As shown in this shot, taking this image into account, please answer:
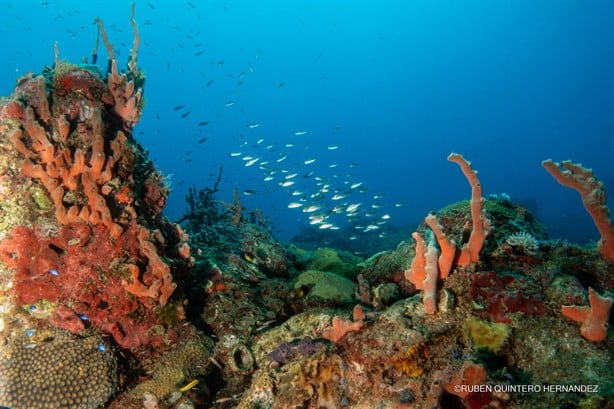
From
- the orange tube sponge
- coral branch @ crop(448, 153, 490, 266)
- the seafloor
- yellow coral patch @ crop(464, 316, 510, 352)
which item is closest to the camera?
the orange tube sponge

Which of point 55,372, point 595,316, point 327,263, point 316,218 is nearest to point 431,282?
point 595,316

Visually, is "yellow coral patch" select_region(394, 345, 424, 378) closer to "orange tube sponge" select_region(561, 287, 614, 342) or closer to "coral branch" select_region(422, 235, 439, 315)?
"coral branch" select_region(422, 235, 439, 315)

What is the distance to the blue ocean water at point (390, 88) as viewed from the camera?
115 metres

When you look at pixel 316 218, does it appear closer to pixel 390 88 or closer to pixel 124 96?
pixel 124 96

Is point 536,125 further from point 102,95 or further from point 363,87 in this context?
point 102,95

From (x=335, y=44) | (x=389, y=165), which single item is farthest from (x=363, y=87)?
(x=389, y=165)

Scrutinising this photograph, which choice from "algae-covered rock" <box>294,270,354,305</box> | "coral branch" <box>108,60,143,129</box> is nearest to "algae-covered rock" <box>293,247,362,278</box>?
"algae-covered rock" <box>294,270,354,305</box>

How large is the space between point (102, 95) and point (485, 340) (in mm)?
5923

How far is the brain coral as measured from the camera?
12.7ft

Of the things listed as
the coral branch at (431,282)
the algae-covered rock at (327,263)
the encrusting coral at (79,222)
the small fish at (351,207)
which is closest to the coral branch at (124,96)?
the encrusting coral at (79,222)

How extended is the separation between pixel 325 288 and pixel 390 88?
176 m

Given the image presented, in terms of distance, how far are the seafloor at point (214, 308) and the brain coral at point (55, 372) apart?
0.04 ft

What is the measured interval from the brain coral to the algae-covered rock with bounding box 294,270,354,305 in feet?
10.3

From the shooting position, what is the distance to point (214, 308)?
5762 mm
